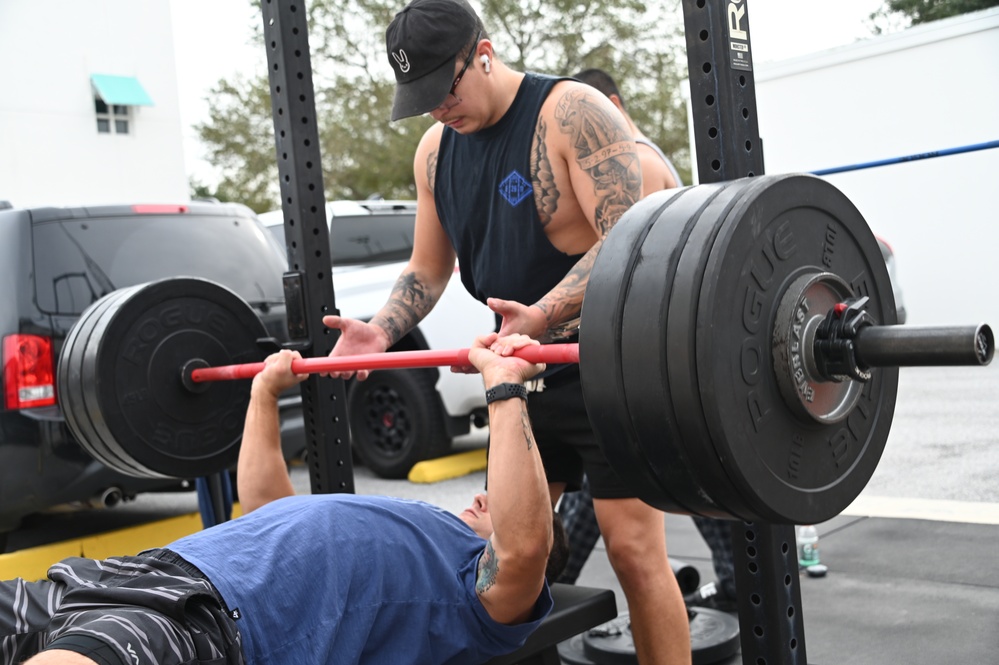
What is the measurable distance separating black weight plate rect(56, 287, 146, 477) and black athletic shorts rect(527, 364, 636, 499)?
1115mm

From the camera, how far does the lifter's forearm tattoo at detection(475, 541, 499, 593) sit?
186 cm

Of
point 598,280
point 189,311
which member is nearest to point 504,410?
point 598,280

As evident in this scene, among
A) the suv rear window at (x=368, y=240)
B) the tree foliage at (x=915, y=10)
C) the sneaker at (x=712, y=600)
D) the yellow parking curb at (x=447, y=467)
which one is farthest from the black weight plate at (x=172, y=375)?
the tree foliage at (x=915, y=10)

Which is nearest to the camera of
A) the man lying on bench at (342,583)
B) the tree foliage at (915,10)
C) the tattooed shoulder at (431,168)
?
the man lying on bench at (342,583)

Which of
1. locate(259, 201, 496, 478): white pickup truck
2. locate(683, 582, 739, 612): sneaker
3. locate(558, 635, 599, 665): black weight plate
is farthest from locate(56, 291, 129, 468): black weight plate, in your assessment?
locate(259, 201, 496, 478): white pickup truck

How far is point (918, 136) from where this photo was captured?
21.5ft

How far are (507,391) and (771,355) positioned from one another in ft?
1.75

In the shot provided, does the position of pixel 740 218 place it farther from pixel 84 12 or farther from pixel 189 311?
pixel 84 12

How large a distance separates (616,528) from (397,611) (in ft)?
1.68

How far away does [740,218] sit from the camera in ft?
4.59

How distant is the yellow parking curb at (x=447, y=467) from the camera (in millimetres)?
5371

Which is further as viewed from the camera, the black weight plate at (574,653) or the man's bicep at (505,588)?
the black weight plate at (574,653)

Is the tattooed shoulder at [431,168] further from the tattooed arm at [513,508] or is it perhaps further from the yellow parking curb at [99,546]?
the yellow parking curb at [99,546]

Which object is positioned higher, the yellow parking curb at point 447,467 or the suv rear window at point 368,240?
the suv rear window at point 368,240
